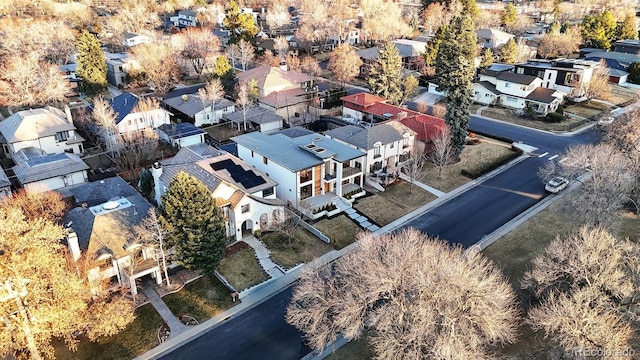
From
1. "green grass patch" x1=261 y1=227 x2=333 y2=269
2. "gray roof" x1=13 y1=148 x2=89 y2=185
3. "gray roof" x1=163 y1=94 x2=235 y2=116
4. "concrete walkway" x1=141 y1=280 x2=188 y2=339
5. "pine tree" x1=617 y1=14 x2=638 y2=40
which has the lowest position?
"concrete walkway" x1=141 y1=280 x2=188 y2=339

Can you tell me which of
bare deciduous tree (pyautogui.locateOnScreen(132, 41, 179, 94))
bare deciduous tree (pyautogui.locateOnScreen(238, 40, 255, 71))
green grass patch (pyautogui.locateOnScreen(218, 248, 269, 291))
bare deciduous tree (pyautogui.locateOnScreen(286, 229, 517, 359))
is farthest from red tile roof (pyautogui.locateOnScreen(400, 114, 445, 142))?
bare deciduous tree (pyautogui.locateOnScreen(132, 41, 179, 94))

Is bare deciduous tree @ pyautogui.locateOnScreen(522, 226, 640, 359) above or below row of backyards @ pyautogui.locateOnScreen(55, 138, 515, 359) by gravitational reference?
above

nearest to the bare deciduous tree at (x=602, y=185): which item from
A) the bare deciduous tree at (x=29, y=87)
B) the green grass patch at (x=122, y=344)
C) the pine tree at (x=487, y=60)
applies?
the green grass patch at (x=122, y=344)

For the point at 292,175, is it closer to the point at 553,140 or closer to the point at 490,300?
the point at 490,300

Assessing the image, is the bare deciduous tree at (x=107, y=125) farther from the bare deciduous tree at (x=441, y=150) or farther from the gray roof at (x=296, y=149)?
the bare deciduous tree at (x=441, y=150)

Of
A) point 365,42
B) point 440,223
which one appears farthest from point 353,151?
point 365,42

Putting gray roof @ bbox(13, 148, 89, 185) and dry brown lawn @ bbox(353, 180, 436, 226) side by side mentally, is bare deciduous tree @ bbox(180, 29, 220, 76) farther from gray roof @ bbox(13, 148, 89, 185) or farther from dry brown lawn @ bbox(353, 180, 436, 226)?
dry brown lawn @ bbox(353, 180, 436, 226)
